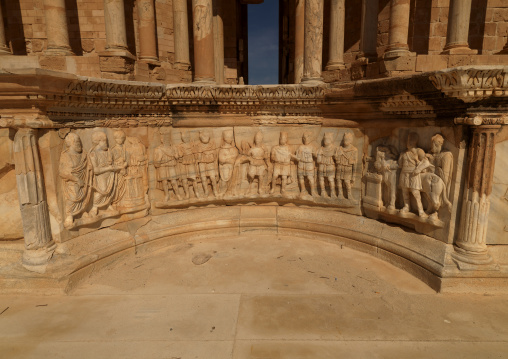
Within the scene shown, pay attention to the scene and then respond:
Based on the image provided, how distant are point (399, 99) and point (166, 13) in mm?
9358

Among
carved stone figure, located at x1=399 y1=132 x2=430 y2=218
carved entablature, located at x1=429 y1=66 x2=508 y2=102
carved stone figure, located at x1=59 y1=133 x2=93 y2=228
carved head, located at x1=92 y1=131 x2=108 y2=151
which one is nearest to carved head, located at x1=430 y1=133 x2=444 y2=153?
carved stone figure, located at x1=399 y1=132 x2=430 y2=218

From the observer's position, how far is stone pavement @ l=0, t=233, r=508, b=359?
314cm

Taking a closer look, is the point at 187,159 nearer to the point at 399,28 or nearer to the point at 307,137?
the point at 307,137

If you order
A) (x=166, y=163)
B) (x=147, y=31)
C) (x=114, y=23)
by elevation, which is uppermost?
(x=147, y=31)

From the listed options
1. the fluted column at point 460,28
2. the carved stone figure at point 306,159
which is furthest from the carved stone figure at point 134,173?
the fluted column at point 460,28

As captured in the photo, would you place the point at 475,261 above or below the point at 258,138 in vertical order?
below

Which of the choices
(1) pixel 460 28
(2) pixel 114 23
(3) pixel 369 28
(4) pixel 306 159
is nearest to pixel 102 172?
(4) pixel 306 159

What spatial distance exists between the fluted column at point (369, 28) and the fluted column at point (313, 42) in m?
3.08

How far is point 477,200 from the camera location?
4090 mm

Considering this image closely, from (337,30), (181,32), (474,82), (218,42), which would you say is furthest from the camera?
(218,42)

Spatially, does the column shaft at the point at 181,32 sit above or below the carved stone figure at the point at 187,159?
above

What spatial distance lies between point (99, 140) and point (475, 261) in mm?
5508

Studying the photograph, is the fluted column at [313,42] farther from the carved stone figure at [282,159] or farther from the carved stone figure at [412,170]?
the carved stone figure at [412,170]

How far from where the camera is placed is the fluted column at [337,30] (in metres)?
9.61
